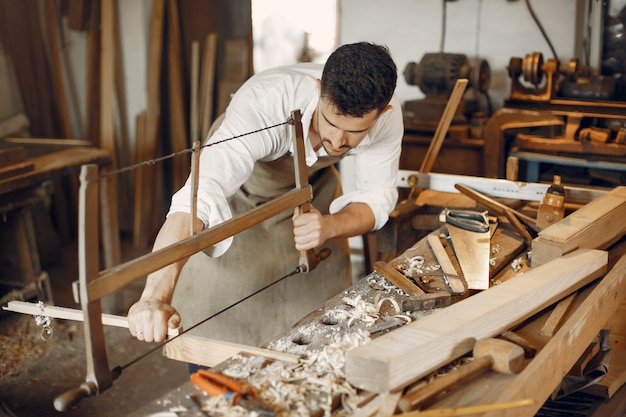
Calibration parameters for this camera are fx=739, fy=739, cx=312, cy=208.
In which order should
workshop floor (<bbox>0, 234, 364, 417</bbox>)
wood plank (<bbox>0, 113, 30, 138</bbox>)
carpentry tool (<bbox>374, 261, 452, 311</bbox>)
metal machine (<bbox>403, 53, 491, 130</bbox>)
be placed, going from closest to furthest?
carpentry tool (<bbox>374, 261, 452, 311</bbox>) → workshop floor (<bbox>0, 234, 364, 417</bbox>) → metal machine (<bbox>403, 53, 491, 130</bbox>) → wood plank (<bbox>0, 113, 30, 138</bbox>)

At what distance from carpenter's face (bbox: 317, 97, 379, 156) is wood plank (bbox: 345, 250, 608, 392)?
0.70m

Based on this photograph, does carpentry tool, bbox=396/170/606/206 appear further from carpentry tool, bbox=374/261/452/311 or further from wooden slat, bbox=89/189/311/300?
wooden slat, bbox=89/189/311/300

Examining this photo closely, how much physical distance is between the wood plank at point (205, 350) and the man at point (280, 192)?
0.09 metres

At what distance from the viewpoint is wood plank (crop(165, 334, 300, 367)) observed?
2004 millimetres

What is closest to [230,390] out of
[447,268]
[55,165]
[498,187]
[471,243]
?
[447,268]

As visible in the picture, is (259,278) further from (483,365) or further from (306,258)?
(483,365)

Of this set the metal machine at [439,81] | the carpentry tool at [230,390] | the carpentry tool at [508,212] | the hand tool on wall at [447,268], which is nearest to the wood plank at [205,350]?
the carpentry tool at [230,390]

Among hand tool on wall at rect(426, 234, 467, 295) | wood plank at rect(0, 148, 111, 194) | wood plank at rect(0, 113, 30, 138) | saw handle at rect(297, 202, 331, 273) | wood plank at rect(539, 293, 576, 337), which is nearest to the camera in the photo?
wood plank at rect(539, 293, 576, 337)

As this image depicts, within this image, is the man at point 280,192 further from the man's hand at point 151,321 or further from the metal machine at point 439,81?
the metal machine at point 439,81

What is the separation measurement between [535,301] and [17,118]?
15.1 feet

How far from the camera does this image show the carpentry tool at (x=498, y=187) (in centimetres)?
328

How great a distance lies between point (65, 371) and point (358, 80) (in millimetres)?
2681

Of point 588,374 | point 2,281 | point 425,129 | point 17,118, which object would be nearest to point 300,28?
point 425,129

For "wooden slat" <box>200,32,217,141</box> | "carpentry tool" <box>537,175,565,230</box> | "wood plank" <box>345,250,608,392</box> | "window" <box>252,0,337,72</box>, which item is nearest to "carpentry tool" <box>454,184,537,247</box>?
"carpentry tool" <box>537,175,565,230</box>
